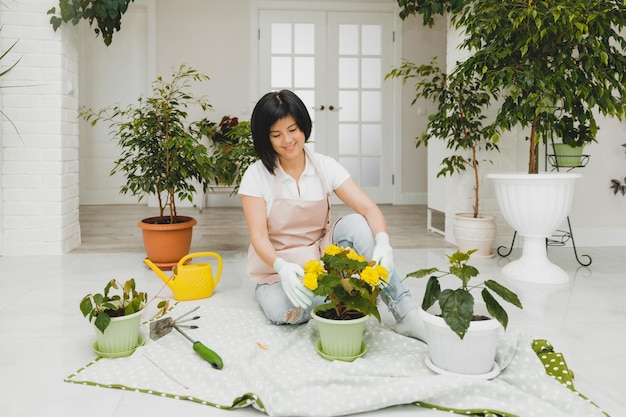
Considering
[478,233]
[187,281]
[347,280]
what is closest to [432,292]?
[347,280]

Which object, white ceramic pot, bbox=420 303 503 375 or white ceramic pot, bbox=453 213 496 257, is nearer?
white ceramic pot, bbox=420 303 503 375

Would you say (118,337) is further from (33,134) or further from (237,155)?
(33,134)

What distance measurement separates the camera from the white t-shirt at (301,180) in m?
1.88

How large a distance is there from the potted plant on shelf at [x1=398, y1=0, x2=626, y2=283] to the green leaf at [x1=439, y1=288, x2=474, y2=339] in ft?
4.38

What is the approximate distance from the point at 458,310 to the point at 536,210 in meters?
1.46

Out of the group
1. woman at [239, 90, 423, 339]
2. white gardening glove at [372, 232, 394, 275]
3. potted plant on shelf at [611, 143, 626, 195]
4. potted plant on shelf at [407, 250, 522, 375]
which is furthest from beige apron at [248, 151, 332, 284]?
potted plant on shelf at [611, 143, 626, 195]

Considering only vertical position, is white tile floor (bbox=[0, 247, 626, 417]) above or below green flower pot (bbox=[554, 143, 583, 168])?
below

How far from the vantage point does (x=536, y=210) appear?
2.57m

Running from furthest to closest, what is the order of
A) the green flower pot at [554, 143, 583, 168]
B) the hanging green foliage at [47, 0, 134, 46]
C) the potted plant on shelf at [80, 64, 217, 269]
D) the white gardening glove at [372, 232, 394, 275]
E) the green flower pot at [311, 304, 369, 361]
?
1. the hanging green foliage at [47, 0, 134, 46]
2. the green flower pot at [554, 143, 583, 168]
3. the potted plant on shelf at [80, 64, 217, 269]
4. the white gardening glove at [372, 232, 394, 275]
5. the green flower pot at [311, 304, 369, 361]

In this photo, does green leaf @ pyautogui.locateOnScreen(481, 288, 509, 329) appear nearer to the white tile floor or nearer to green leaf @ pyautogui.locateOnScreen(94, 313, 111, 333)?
the white tile floor

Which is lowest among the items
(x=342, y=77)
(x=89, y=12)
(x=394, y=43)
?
(x=89, y=12)

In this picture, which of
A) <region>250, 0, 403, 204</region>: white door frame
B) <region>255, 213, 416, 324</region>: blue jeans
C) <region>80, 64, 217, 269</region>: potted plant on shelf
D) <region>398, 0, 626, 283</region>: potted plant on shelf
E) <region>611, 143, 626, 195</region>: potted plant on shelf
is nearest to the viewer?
<region>255, 213, 416, 324</region>: blue jeans

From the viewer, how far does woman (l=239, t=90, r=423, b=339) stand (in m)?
1.73

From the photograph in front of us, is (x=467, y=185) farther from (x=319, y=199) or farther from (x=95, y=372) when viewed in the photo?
(x=95, y=372)
